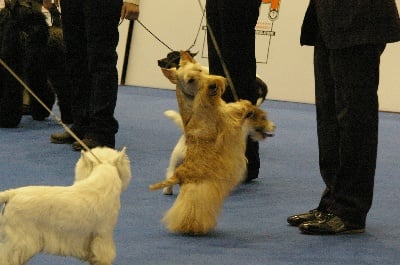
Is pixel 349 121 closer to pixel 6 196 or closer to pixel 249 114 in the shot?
pixel 249 114

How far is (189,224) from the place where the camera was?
287 cm

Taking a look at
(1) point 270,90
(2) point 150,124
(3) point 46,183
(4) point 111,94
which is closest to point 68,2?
(4) point 111,94

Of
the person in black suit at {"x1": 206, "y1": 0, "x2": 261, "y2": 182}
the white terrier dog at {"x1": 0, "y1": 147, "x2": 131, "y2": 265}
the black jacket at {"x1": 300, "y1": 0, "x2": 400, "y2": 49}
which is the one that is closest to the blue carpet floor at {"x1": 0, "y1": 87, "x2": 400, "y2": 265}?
the white terrier dog at {"x1": 0, "y1": 147, "x2": 131, "y2": 265}

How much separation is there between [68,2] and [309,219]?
212cm

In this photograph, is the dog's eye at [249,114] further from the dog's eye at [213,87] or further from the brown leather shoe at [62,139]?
the brown leather shoe at [62,139]

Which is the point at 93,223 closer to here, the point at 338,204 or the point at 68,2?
the point at 338,204

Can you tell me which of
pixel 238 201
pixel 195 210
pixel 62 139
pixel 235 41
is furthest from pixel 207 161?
pixel 62 139

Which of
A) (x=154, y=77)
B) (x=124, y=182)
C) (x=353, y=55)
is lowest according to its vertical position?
(x=154, y=77)

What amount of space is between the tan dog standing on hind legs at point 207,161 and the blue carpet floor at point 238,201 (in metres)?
0.09

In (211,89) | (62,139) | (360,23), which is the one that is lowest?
(62,139)

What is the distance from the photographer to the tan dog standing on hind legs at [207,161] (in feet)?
9.50

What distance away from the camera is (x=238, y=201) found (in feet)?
11.7

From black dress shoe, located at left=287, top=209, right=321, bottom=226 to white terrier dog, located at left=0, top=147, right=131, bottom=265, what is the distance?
1.07 metres

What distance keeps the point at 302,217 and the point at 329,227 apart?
0.57 feet
